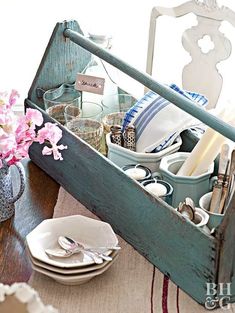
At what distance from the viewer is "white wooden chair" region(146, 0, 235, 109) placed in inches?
63.1

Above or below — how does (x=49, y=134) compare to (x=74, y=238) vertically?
above

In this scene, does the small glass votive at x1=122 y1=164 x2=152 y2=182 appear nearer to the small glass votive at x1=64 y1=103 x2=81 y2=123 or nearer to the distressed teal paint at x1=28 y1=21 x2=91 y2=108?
the small glass votive at x1=64 y1=103 x2=81 y2=123

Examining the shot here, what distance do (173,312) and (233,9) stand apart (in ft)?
3.34

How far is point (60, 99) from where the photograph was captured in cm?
137

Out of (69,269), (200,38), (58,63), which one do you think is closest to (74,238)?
(69,269)

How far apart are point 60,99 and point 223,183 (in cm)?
48

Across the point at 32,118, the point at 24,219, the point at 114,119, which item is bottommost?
the point at 24,219

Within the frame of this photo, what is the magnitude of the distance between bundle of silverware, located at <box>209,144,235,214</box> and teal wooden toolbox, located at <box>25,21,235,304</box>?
11cm

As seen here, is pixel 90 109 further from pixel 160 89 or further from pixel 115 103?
pixel 160 89

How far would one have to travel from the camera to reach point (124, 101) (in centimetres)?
139

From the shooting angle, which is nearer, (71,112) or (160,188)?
(160,188)

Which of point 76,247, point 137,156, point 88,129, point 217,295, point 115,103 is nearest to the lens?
point 217,295

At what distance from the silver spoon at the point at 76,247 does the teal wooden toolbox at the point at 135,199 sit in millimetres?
85

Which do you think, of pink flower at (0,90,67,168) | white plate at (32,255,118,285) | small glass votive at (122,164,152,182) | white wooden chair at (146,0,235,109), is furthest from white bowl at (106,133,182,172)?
white wooden chair at (146,0,235,109)
